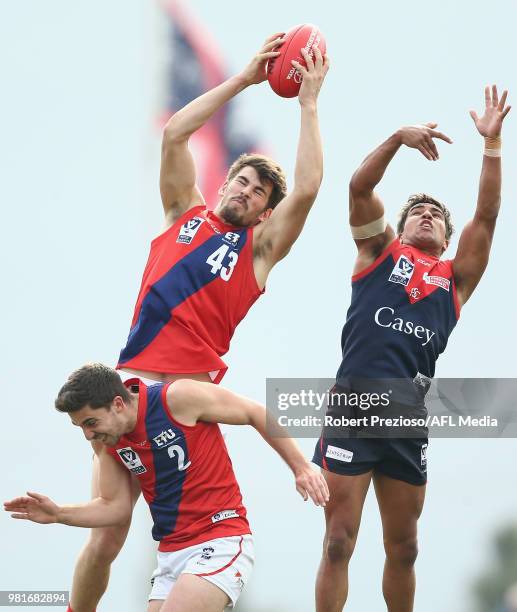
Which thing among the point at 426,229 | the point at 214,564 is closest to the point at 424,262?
the point at 426,229

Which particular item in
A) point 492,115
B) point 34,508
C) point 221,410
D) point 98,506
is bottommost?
point 34,508

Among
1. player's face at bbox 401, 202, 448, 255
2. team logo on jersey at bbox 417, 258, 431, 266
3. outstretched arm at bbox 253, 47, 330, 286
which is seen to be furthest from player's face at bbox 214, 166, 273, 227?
player's face at bbox 401, 202, 448, 255

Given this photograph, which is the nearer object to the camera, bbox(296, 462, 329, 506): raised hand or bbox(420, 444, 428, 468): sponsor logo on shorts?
bbox(296, 462, 329, 506): raised hand

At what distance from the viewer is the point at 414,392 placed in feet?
25.8

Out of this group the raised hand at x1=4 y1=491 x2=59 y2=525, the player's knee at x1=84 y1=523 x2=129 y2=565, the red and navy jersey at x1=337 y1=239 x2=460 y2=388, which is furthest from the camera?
the red and navy jersey at x1=337 y1=239 x2=460 y2=388

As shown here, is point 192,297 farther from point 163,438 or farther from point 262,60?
point 262,60

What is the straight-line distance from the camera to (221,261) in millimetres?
7250

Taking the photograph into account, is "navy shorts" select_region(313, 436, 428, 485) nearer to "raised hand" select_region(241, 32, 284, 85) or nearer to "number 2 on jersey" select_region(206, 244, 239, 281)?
"number 2 on jersey" select_region(206, 244, 239, 281)

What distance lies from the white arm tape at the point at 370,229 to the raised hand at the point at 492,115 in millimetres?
986

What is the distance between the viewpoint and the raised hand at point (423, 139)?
7.64 meters

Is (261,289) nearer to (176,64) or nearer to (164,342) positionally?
(164,342)

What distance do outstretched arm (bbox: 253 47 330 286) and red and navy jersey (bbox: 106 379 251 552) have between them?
1.27m

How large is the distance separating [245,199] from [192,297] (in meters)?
0.77

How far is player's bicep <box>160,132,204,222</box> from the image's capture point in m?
7.38
